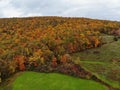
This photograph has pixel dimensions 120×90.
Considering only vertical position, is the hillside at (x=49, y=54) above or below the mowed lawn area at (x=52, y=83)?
above

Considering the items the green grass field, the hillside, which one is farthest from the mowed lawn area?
the green grass field

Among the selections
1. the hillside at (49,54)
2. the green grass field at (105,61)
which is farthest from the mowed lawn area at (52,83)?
the green grass field at (105,61)

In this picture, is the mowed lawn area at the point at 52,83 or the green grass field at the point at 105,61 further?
the green grass field at the point at 105,61

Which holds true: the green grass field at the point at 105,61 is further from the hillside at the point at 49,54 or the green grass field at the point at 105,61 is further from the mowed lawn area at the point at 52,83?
the mowed lawn area at the point at 52,83

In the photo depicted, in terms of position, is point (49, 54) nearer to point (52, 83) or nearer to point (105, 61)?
point (105, 61)

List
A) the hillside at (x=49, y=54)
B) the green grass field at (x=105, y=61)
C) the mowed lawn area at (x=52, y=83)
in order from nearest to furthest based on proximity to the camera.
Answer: the mowed lawn area at (x=52, y=83), the green grass field at (x=105, y=61), the hillside at (x=49, y=54)

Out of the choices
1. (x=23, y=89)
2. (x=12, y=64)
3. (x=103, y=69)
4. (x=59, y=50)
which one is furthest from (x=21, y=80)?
(x=59, y=50)

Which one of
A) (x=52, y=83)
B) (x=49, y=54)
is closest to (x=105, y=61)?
(x=49, y=54)
